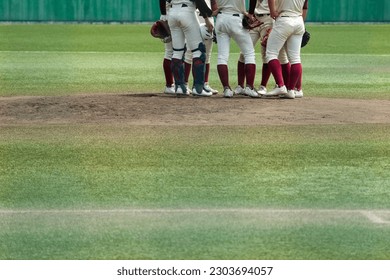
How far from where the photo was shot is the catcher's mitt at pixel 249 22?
14195 millimetres

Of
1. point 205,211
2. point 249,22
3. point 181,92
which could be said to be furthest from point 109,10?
point 205,211

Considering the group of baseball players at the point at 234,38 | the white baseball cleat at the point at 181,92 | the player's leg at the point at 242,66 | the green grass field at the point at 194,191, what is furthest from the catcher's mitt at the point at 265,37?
the green grass field at the point at 194,191

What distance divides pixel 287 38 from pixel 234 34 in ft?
2.27

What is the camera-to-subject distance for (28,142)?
441 inches

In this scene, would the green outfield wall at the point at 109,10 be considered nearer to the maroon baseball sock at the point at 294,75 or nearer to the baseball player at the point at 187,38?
the baseball player at the point at 187,38

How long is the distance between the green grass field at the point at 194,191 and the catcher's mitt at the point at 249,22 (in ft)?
7.32

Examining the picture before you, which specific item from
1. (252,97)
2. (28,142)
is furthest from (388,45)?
(28,142)

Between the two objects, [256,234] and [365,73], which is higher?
[256,234]

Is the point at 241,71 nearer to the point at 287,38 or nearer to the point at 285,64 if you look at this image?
the point at 285,64

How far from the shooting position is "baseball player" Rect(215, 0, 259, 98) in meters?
14.3

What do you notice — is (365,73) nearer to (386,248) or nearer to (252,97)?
(252,97)

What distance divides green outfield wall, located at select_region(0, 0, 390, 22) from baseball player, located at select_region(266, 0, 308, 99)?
24.1m

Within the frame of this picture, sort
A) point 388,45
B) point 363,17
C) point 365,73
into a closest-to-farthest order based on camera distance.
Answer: point 365,73 < point 388,45 < point 363,17

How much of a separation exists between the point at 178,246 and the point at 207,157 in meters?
3.43
